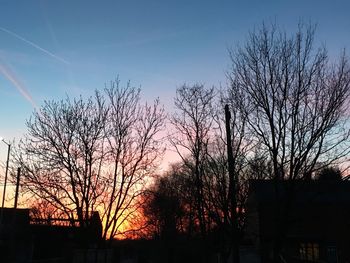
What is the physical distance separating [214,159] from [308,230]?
2150cm

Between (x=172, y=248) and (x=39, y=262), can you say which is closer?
(x=39, y=262)

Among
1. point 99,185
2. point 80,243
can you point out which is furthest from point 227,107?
point 80,243

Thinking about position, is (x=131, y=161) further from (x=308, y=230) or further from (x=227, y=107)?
(x=308, y=230)

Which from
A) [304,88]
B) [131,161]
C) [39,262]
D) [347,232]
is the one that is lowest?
[39,262]

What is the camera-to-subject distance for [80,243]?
78.9ft

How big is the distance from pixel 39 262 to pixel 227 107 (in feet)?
49.4

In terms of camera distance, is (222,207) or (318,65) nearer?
(318,65)

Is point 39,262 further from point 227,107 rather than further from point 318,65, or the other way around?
point 318,65

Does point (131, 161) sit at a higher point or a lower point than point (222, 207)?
higher

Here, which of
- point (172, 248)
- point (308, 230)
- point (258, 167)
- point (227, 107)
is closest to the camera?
point (227, 107)

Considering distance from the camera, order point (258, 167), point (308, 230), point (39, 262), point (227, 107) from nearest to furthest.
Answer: point (227, 107)
point (258, 167)
point (39, 262)
point (308, 230)

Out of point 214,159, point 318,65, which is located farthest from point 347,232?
point 318,65

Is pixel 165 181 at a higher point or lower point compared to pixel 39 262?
higher

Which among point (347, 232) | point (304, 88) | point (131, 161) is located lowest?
point (347, 232)
